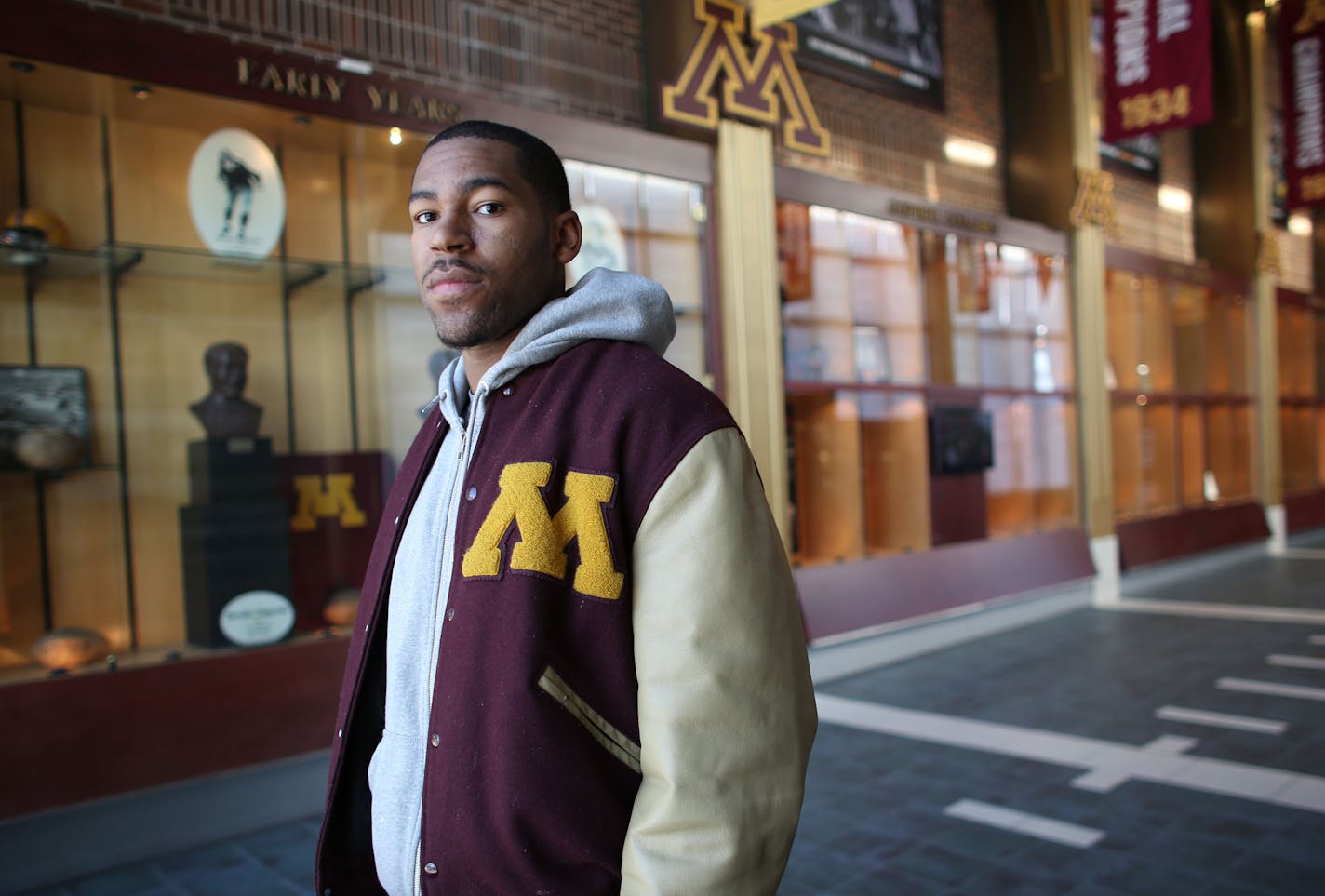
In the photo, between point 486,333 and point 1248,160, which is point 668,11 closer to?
point 486,333

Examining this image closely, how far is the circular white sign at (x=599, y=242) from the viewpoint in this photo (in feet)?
17.6

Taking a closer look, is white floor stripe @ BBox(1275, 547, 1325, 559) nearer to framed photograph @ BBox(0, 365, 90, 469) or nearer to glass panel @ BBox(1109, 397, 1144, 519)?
glass panel @ BBox(1109, 397, 1144, 519)

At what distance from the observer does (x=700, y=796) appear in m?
1.07

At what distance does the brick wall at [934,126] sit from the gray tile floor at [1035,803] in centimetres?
381

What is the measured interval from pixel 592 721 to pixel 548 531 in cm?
23

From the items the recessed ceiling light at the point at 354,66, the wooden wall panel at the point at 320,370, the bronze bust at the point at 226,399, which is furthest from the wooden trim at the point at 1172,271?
the bronze bust at the point at 226,399

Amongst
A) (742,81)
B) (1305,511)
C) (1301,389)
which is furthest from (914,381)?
(1301,389)

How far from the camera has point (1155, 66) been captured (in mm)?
8508

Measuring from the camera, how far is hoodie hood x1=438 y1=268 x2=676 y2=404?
1.32 meters

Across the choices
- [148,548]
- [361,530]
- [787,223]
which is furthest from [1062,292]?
[148,548]

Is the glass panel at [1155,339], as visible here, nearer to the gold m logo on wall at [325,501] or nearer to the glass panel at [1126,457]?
the glass panel at [1126,457]

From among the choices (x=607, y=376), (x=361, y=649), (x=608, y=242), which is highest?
(x=608, y=242)

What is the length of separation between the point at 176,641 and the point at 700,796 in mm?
3648

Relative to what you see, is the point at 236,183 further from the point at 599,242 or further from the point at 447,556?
the point at 447,556
